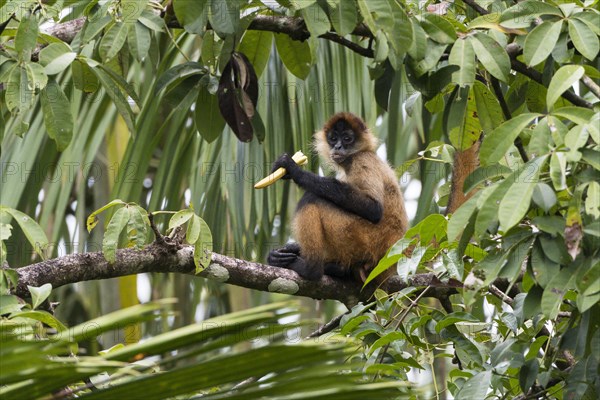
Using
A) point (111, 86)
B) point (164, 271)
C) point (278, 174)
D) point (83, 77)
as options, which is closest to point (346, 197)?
point (278, 174)

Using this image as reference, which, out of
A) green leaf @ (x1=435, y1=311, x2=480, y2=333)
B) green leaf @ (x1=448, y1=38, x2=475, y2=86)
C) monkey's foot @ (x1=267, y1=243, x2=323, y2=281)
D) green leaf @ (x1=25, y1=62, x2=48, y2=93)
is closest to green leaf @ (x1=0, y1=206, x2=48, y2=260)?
green leaf @ (x1=25, y1=62, x2=48, y2=93)

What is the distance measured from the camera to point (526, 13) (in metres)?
2.56

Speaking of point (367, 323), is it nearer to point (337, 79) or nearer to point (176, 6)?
point (176, 6)

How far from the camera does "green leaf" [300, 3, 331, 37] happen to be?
2.59 metres

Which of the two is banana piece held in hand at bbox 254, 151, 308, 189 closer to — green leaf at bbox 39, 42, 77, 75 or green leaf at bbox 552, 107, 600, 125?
green leaf at bbox 39, 42, 77, 75

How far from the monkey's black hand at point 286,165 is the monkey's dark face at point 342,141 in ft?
1.98

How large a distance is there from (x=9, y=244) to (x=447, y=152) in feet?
7.69

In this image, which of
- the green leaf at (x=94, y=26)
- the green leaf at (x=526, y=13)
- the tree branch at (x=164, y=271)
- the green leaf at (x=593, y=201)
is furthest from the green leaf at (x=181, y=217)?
the green leaf at (x=593, y=201)

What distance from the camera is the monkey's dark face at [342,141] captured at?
512cm

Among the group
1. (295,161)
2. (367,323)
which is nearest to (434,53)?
(367,323)

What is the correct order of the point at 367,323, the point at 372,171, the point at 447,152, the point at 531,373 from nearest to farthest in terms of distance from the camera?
the point at 531,373
the point at 367,323
the point at 447,152
the point at 372,171

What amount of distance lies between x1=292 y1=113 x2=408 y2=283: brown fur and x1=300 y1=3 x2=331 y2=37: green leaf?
1978 mm

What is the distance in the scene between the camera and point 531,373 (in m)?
2.31

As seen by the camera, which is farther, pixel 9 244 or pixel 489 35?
pixel 9 244
